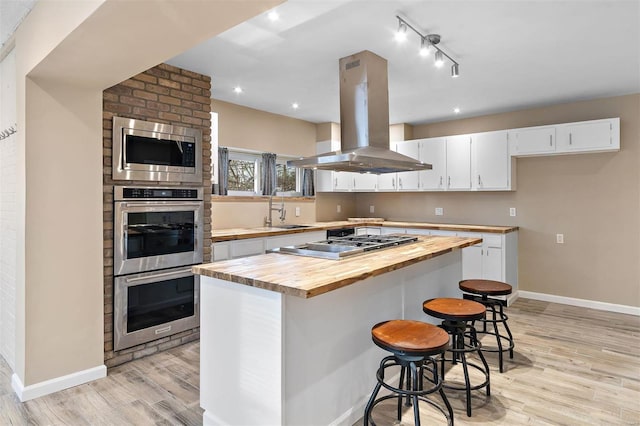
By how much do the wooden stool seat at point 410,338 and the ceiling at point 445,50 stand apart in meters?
2.00

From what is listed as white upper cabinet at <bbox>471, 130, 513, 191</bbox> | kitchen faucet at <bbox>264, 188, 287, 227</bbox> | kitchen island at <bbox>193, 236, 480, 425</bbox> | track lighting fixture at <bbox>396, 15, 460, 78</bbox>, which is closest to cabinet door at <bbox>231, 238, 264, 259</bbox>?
kitchen faucet at <bbox>264, 188, 287, 227</bbox>

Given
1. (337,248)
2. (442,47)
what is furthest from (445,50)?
(337,248)

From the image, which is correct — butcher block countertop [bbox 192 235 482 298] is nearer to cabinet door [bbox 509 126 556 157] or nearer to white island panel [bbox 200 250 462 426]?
white island panel [bbox 200 250 462 426]

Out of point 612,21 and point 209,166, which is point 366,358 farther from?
point 612,21

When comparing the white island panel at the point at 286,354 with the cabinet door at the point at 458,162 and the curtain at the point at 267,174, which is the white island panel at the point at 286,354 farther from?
the cabinet door at the point at 458,162

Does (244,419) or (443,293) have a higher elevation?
(443,293)

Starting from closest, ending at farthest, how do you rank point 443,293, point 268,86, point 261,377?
point 261,377 < point 443,293 < point 268,86

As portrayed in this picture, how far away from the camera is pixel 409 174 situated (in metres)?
5.75

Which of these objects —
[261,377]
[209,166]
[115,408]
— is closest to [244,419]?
[261,377]

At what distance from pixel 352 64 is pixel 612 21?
188cm

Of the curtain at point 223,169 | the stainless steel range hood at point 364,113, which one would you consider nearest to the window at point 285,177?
the curtain at point 223,169

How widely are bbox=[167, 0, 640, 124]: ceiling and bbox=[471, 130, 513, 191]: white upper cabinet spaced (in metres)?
0.48

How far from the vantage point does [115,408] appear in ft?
7.77

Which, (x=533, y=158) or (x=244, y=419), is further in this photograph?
(x=533, y=158)
